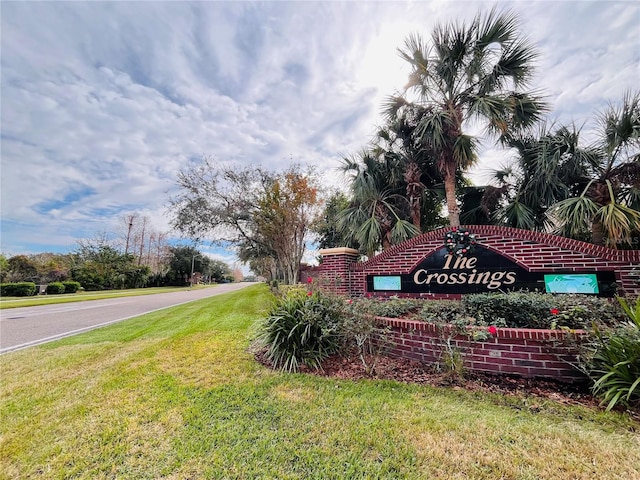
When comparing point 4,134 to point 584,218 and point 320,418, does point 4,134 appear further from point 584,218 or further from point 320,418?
point 584,218

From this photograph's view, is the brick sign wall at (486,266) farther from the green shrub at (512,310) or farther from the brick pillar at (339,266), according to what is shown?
the green shrub at (512,310)

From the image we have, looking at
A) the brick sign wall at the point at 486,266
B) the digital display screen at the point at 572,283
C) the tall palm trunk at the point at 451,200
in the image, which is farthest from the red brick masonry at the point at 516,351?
the tall palm trunk at the point at 451,200

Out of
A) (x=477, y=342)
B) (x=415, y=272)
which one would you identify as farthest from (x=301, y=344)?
(x=415, y=272)

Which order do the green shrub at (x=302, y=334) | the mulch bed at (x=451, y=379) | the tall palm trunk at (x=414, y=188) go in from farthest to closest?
the tall palm trunk at (x=414, y=188) → the green shrub at (x=302, y=334) → the mulch bed at (x=451, y=379)

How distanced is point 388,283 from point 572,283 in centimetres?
356

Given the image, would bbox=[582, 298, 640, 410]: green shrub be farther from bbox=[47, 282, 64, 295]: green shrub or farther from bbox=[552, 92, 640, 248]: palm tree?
bbox=[47, 282, 64, 295]: green shrub

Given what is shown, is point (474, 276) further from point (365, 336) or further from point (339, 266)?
point (365, 336)

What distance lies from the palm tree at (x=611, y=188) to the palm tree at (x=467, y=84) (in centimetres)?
165

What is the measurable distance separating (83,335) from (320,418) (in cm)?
660

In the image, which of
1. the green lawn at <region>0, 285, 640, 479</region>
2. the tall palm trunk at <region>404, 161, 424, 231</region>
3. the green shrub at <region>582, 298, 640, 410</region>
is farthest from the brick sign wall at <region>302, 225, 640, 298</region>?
the green lawn at <region>0, 285, 640, 479</region>

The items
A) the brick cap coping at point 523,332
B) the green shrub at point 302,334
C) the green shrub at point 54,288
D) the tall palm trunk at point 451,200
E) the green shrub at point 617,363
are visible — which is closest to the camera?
the green shrub at point 617,363

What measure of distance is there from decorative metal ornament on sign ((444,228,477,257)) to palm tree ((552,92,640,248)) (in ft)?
6.66

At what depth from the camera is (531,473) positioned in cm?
164

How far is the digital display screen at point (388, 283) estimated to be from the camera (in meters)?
6.69
